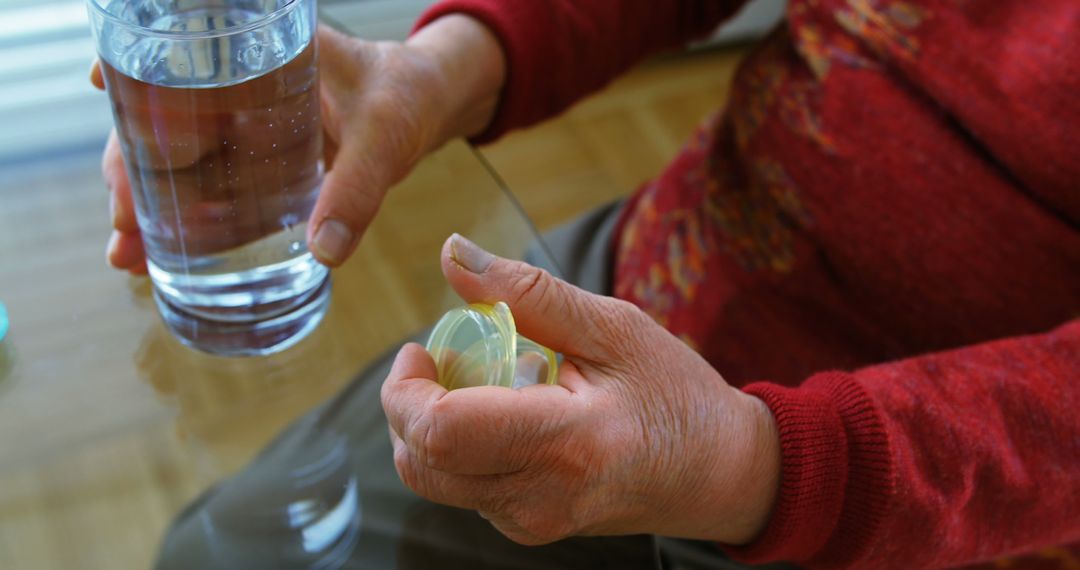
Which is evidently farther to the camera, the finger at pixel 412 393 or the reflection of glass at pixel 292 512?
the reflection of glass at pixel 292 512

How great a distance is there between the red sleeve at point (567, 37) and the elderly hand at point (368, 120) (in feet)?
0.09

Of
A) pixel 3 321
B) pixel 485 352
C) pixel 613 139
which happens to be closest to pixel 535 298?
pixel 485 352

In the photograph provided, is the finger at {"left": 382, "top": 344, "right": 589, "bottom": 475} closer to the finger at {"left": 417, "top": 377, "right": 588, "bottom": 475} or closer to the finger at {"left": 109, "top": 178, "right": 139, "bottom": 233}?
the finger at {"left": 417, "top": 377, "right": 588, "bottom": 475}

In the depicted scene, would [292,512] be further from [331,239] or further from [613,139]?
[613,139]

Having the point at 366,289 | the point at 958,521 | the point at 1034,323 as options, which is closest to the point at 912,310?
the point at 1034,323

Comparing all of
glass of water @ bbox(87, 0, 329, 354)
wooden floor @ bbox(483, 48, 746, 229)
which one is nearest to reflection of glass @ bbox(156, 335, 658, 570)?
glass of water @ bbox(87, 0, 329, 354)

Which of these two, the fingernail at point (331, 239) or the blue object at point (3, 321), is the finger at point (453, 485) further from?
the blue object at point (3, 321)

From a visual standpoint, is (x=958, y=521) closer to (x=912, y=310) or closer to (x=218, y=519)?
(x=912, y=310)

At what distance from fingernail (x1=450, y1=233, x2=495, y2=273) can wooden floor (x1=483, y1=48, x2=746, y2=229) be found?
105cm

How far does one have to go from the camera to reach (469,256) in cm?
54

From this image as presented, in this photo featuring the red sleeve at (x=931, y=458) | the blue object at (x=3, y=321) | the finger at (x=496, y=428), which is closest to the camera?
the finger at (x=496, y=428)

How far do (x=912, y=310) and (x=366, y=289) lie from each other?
0.39m

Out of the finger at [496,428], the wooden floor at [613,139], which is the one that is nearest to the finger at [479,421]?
the finger at [496,428]

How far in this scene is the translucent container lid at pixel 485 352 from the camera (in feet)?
1.71
